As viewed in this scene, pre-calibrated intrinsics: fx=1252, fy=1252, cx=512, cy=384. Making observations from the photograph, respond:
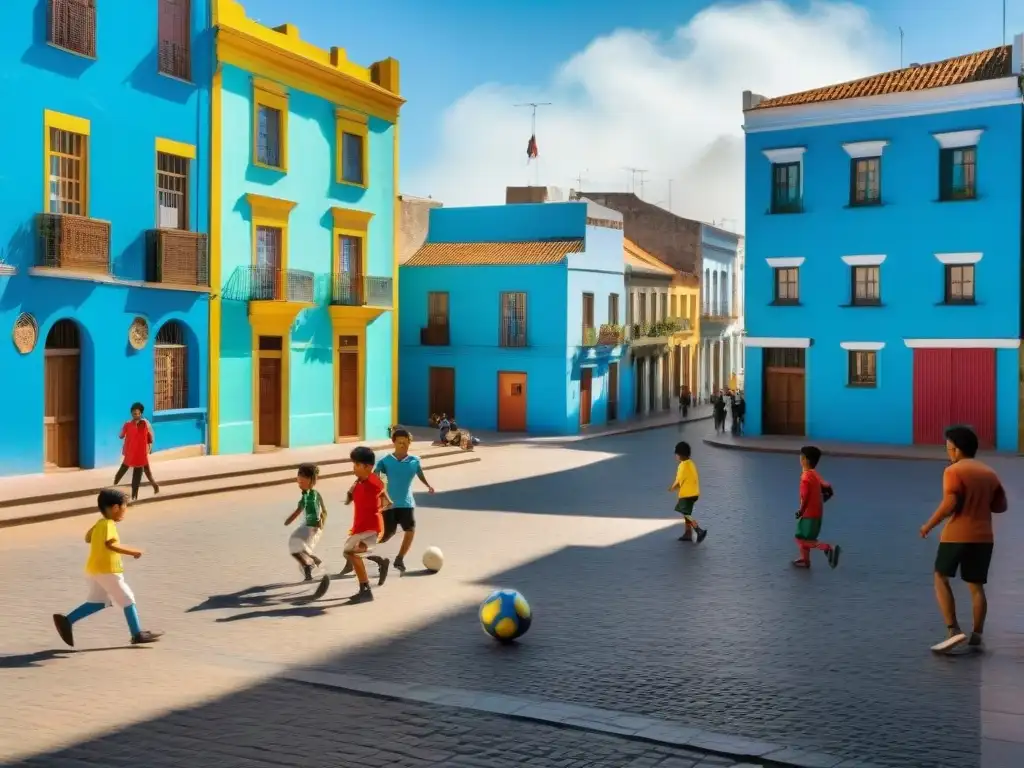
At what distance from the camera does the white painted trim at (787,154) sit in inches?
1404

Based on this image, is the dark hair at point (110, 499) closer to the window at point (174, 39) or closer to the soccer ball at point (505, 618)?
the soccer ball at point (505, 618)

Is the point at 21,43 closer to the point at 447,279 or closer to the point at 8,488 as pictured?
the point at 8,488

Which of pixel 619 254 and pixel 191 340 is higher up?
pixel 619 254

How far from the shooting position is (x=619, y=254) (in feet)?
148

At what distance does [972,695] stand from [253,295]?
2287cm

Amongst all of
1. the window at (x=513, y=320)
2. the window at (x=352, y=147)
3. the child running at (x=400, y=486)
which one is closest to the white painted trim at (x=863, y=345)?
the window at (x=513, y=320)

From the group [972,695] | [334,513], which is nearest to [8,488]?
[334,513]

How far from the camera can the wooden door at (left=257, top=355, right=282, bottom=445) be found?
1172 inches

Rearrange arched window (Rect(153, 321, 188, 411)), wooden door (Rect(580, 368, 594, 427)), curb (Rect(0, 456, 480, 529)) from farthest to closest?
wooden door (Rect(580, 368, 594, 427)), arched window (Rect(153, 321, 188, 411)), curb (Rect(0, 456, 480, 529))

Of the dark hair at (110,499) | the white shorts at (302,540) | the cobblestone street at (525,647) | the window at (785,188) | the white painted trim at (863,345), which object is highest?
the window at (785,188)

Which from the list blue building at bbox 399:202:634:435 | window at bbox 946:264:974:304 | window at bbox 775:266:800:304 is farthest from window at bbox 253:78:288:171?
window at bbox 946:264:974:304

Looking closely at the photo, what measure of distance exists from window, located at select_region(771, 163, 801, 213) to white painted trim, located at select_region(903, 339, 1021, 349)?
5.11 meters

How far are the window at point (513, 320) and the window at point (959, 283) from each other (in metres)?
13.5

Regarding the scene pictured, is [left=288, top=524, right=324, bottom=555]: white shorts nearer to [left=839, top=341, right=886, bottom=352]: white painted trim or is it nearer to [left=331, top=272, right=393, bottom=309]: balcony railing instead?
[left=331, top=272, right=393, bottom=309]: balcony railing
